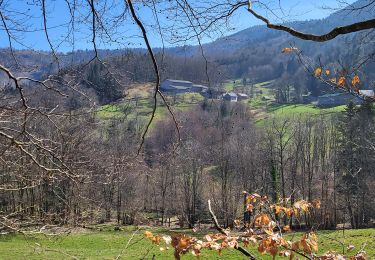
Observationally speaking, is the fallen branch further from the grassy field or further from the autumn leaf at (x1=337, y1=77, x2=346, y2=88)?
the grassy field

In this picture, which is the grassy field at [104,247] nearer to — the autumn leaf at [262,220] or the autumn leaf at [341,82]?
the autumn leaf at [341,82]

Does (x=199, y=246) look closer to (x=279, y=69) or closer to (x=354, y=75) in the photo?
(x=354, y=75)

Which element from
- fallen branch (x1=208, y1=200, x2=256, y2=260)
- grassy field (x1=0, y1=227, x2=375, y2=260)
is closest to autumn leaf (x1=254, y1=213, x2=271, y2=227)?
fallen branch (x1=208, y1=200, x2=256, y2=260)

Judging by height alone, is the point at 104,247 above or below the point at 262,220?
below

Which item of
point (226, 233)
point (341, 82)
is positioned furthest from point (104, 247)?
point (226, 233)

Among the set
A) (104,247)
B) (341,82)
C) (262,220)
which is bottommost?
(104,247)

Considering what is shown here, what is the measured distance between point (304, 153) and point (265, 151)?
231 inches

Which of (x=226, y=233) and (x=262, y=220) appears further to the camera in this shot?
(x=262, y=220)

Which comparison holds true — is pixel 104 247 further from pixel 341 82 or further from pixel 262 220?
pixel 262 220

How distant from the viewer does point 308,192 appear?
3919 centimetres

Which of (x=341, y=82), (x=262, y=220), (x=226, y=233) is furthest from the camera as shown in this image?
(x=341, y=82)

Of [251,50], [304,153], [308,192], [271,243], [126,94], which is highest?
[251,50]

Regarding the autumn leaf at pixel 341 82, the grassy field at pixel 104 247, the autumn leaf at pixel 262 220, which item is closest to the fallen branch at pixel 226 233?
the autumn leaf at pixel 262 220

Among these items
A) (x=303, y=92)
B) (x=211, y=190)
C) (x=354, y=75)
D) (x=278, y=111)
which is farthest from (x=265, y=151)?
(x=303, y=92)
